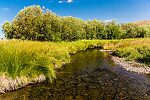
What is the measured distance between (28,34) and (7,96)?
52.1m

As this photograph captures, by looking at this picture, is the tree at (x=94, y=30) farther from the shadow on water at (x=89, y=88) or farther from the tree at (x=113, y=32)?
the shadow on water at (x=89, y=88)

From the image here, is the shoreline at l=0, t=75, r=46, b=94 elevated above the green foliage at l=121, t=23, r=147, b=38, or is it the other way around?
the shoreline at l=0, t=75, r=46, b=94

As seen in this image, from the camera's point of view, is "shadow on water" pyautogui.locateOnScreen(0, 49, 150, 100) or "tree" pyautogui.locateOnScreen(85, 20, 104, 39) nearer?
"shadow on water" pyautogui.locateOnScreen(0, 49, 150, 100)

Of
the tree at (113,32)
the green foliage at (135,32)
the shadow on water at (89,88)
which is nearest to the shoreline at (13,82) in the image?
the shadow on water at (89,88)

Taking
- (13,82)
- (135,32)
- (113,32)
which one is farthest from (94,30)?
(13,82)

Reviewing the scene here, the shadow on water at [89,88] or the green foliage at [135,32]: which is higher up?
the shadow on water at [89,88]

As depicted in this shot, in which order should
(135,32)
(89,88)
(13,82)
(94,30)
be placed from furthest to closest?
(135,32) → (94,30) → (89,88) → (13,82)

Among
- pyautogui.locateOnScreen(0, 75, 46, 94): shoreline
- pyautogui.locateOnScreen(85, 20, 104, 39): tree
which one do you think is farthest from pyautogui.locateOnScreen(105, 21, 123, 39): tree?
pyautogui.locateOnScreen(0, 75, 46, 94): shoreline

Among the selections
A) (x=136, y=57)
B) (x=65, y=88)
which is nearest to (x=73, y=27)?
(x=136, y=57)

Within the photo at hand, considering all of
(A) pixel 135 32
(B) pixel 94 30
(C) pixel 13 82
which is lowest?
(A) pixel 135 32

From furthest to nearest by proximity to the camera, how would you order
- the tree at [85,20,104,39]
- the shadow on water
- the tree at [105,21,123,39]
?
the tree at [105,21,123,39], the tree at [85,20,104,39], the shadow on water

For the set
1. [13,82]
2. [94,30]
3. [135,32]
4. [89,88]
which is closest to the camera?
[13,82]

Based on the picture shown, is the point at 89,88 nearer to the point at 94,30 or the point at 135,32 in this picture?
the point at 94,30

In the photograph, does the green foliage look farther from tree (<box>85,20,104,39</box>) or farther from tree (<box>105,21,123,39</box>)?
tree (<box>85,20,104,39</box>)
